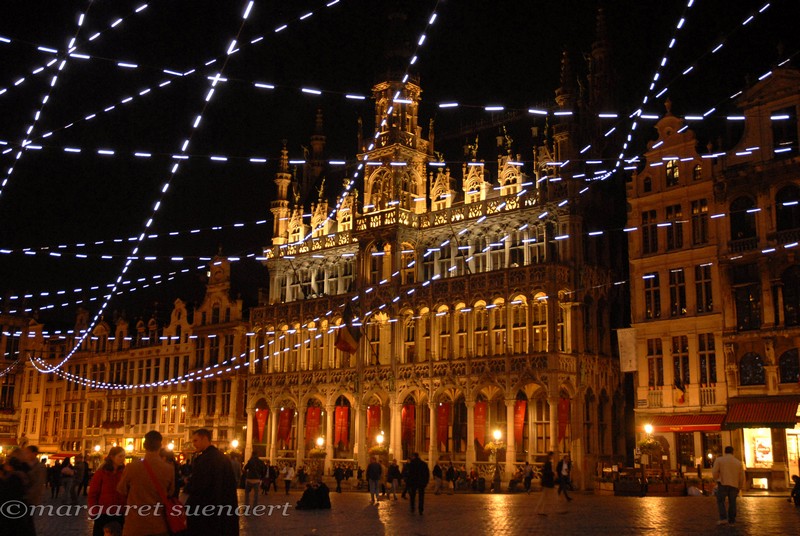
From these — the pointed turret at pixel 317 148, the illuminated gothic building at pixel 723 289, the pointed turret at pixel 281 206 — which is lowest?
the illuminated gothic building at pixel 723 289

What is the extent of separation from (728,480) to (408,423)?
89.8 ft

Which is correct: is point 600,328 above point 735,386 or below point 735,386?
→ above

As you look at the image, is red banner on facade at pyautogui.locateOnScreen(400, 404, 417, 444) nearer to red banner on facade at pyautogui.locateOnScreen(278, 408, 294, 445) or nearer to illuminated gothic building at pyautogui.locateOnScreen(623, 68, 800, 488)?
red banner on facade at pyautogui.locateOnScreen(278, 408, 294, 445)

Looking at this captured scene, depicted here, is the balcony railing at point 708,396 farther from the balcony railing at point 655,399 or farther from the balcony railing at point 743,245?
the balcony railing at point 743,245

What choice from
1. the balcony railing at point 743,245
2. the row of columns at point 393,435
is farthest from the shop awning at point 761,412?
the row of columns at point 393,435

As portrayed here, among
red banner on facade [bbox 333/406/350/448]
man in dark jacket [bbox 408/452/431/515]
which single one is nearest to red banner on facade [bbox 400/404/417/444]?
red banner on facade [bbox 333/406/350/448]

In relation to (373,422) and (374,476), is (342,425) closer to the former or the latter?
(373,422)

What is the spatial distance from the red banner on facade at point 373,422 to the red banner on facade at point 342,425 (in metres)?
1.33

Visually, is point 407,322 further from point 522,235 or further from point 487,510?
point 487,510

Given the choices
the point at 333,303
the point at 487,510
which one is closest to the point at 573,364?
the point at 333,303

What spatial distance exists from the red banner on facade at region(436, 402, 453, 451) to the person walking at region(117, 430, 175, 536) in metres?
34.6

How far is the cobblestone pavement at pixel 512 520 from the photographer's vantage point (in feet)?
55.6

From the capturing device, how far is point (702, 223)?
35.8 m

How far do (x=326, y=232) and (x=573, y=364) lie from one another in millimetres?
18153
